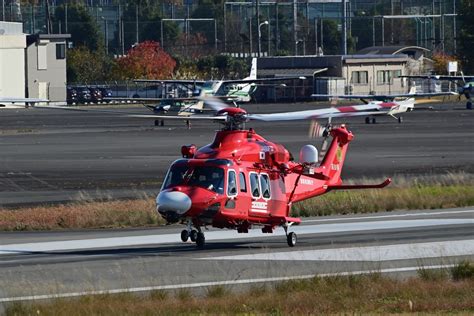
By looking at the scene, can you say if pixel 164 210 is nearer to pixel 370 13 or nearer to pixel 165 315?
pixel 165 315

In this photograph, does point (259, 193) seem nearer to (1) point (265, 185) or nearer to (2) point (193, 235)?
(1) point (265, 185)

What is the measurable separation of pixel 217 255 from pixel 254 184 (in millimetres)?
1600

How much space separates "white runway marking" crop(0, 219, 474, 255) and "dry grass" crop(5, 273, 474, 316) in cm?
873

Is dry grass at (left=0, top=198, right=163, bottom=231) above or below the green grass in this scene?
below

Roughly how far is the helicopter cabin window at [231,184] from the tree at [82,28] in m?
143

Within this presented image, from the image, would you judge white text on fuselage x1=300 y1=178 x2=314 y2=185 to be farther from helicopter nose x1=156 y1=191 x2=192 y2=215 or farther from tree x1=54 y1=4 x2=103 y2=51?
tree x1=54 y1=4 x2=103 y2=51

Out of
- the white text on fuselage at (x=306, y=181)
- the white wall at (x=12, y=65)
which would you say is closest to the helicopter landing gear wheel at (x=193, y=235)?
the white text on fuselage at (x=306, y=181)

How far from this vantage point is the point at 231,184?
24938 mm

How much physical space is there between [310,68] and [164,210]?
10902cm

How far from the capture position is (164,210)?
78.5ft

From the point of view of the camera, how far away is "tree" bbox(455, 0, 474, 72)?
143 m

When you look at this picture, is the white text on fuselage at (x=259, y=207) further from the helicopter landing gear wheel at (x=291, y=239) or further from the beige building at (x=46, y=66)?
the beige building at (x=46, y=66)

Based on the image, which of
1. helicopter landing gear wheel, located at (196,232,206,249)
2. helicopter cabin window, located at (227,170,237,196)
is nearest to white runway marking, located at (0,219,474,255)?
helicopter landing gear wheel, located at (196,232,206,249)

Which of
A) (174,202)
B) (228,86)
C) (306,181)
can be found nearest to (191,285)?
(174,202)
